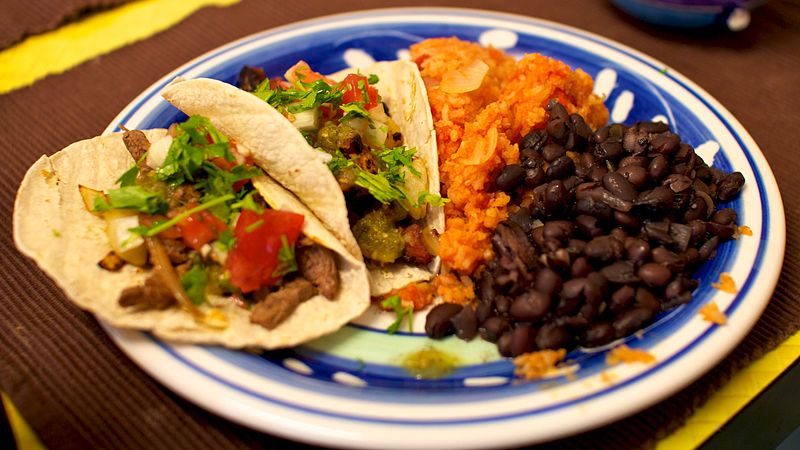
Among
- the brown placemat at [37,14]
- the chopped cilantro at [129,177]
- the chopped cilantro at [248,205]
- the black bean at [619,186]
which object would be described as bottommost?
the black bean at [619,186]

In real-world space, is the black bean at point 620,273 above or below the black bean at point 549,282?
below

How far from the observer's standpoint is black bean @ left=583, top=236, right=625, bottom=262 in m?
2.22

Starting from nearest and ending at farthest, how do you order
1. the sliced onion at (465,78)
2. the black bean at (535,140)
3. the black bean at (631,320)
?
the black bean at (631,320), the black bean at (535,140), the sliced onion at (465,78)

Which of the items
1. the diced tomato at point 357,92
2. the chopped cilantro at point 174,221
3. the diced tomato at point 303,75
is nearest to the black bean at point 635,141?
the diced tomato at point 357,92

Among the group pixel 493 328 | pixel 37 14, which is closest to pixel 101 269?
pixel 493 328

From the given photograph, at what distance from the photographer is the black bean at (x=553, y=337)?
212cm

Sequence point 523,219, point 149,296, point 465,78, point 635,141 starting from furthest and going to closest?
point 465,78, point 635,141, point 523,219, point 149,296

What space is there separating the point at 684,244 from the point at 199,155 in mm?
1879

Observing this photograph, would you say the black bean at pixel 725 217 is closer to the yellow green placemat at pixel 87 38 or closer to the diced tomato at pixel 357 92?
the diced tomato at pixel 357 92

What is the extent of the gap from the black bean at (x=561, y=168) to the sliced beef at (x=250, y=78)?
5.20 ft

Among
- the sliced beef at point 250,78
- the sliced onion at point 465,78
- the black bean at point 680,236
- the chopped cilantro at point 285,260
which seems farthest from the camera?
the sliced beef at point 250,78

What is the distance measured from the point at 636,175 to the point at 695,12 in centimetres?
221

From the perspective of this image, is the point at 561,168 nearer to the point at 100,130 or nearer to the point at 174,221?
the point at 174,221

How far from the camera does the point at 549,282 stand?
2154mm
